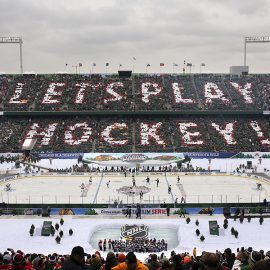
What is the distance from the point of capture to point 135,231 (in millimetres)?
33500

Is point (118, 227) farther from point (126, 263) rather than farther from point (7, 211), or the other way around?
point (126, 263)

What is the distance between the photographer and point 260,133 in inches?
3204

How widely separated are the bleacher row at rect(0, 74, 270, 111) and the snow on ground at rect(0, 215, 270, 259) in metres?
53.8

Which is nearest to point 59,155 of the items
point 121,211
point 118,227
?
point 121,211

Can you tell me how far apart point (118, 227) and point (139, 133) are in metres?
46.6

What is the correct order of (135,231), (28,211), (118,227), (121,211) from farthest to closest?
(121,211) → (28,211) → (118,227) → (135,231)

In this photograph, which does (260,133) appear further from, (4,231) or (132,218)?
(4,231)

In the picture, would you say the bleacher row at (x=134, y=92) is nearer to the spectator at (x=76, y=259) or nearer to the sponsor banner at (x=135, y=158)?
the sponsor banner at (x=135, y=158)

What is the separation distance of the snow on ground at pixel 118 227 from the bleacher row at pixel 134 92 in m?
53.8

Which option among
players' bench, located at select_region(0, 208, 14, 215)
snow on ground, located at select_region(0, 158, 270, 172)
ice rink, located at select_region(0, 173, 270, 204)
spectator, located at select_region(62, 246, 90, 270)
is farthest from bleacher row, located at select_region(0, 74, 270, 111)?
spectator, located at select_region(62, 246, 90, 270)

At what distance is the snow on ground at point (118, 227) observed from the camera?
3052 cm

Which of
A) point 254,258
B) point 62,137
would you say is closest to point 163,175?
point 62,137

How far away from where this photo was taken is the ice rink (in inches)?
1786

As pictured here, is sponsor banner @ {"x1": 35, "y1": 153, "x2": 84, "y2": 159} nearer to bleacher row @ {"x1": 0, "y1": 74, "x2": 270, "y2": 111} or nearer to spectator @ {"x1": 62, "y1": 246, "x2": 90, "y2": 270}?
bleacher row @ {"x1": 0, "y1": 74, "x2": 270, "y2": 111}
